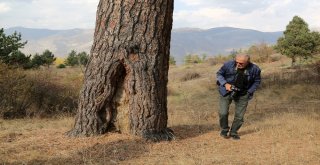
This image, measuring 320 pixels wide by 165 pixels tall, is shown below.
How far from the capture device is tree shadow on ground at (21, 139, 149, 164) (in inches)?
248

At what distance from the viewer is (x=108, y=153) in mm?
6742

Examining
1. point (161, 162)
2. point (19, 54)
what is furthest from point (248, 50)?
point (161, 162)

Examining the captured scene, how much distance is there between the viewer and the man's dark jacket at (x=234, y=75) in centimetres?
795

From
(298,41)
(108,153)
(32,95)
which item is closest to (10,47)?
(32,95)

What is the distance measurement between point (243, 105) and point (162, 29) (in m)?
2.01

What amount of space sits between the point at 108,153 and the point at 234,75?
8.77 ft

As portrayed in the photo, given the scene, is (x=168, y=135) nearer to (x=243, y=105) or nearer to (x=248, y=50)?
(x=243, y=105)

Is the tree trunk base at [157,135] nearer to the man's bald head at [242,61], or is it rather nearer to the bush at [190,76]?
the man's bald head at [242,61]

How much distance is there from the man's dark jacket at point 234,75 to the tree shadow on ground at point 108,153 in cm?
176

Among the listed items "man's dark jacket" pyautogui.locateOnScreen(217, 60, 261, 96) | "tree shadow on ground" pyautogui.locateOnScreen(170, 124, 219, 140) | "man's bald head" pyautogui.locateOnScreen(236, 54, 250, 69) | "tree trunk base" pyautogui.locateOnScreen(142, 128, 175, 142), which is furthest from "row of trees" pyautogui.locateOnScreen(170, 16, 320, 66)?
"tree trunk base" pyautogui.locateOnScreen(142, 128, 175, 142)

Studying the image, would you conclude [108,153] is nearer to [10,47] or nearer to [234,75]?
[234,75]

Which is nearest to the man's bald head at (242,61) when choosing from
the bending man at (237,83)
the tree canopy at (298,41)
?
the bending man at (237,83)

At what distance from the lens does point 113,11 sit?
24.8ft

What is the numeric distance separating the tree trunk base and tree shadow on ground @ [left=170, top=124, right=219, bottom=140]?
8.9 inches
